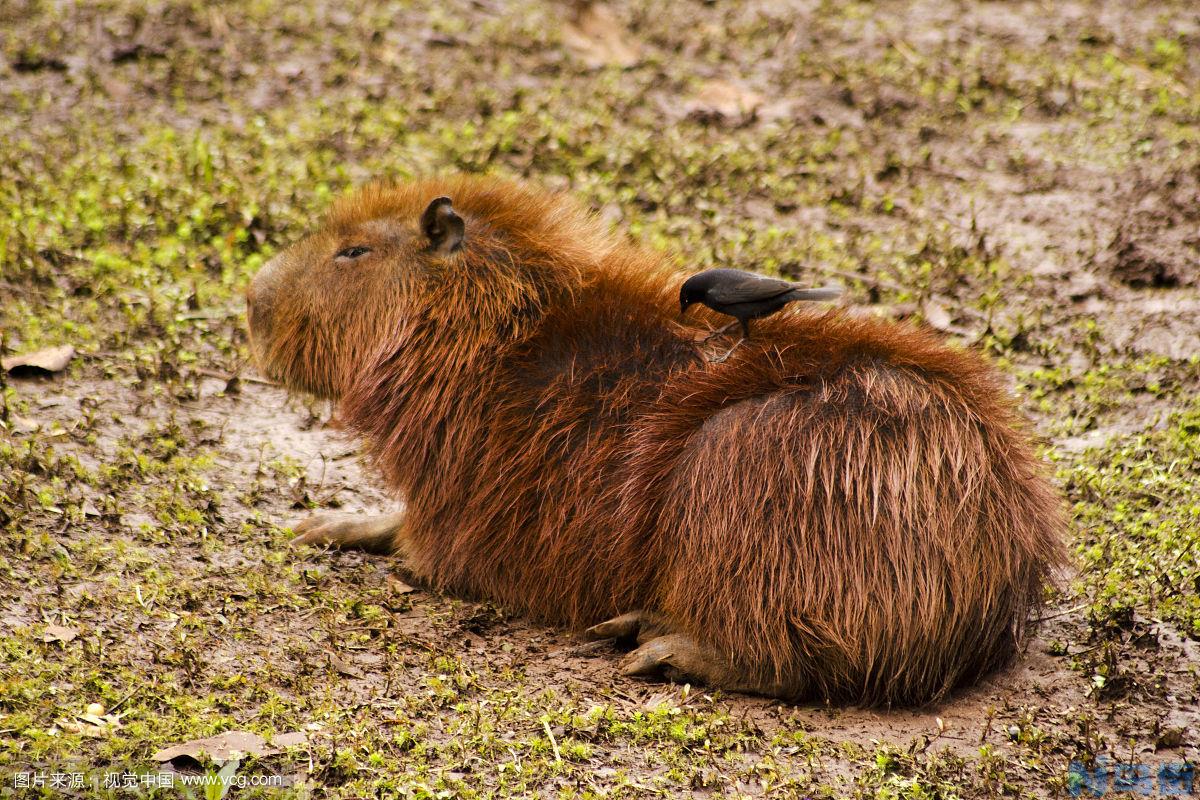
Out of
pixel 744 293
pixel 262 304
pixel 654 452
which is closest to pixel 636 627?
pixel 654 452

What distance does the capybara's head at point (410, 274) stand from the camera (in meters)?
3.72

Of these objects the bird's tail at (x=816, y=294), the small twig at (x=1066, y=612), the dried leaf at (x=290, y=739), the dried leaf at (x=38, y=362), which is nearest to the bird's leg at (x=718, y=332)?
the bird's tail at (x=816, y=294)

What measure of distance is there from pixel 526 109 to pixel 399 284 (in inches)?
115

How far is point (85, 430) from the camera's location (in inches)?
165

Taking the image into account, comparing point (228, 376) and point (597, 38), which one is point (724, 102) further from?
point (228, 376)

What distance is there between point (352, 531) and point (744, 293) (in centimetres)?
150

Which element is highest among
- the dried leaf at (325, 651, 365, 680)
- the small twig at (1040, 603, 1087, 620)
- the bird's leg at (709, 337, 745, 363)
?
the bird's leg at (709, 337, 745, 363)

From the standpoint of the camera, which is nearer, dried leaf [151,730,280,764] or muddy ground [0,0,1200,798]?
dried leaf [151,730,280,764]

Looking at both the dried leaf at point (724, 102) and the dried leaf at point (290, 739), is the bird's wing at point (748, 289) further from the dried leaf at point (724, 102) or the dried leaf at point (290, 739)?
the dried leaf at point (724, 102)

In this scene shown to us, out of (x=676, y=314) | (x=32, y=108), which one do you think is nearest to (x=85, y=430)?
(x=676, y=314)

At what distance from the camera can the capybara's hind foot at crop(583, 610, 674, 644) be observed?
3455mm

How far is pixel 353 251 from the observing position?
393 centimetres

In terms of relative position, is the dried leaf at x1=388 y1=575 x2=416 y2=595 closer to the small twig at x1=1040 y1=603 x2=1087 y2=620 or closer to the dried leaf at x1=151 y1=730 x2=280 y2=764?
the dried leaf at x1=151 y1=730 x2=280 y2=764

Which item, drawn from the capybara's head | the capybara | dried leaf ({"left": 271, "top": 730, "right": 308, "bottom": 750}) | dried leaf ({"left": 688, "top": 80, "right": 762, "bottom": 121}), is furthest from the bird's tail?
dried leaf ({"left": 688, "top": 80, "right": 762, "bottom": 121})
